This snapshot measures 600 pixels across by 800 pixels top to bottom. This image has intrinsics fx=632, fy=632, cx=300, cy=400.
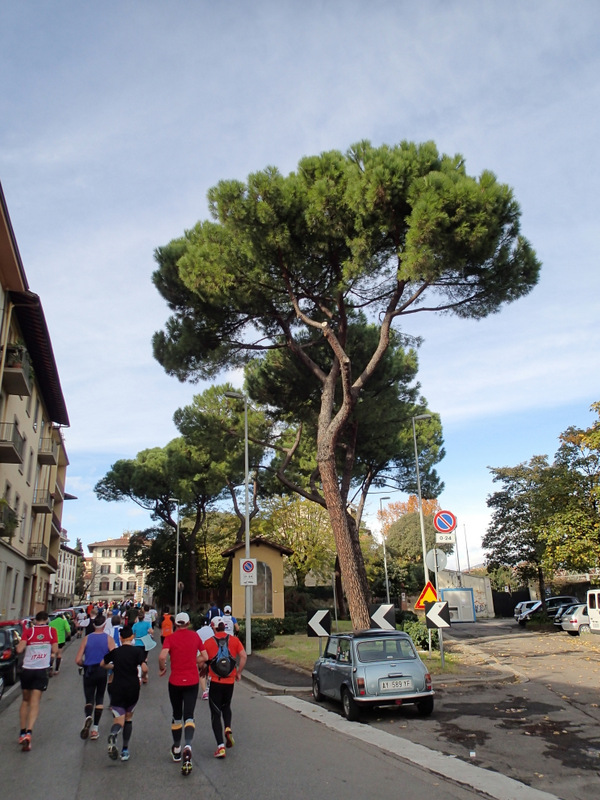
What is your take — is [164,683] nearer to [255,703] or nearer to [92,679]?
[255,703]

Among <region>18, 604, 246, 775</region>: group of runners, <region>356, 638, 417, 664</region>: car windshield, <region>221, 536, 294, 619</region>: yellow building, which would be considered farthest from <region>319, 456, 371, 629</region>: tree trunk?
<region>221, 536, 294, 619</region>: yellow building

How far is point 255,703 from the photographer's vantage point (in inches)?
476

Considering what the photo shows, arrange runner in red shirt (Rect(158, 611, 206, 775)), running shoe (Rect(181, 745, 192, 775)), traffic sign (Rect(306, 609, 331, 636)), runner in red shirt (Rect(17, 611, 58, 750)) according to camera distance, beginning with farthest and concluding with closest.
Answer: traffic sign (Rect(306, 609, 331, 636))
runner in red shirt (Rect(17, 611, 58, 750))
runner in red shirt (Rect(158, 611, 206, 775))
running shoe (Rect(181, 745, 192, 775))

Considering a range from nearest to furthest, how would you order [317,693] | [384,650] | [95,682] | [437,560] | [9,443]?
[95,682] → [384,650] → [317,693] → [437,560] → [9,443]

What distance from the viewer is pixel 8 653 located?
1392 centimetres

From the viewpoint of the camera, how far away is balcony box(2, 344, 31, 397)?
23.0 meters

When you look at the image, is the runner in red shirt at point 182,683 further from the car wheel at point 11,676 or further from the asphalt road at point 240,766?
the car wheel at point 11,676

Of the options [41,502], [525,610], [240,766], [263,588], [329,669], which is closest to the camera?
[240,766]

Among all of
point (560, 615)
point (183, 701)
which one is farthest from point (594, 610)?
point (183, 701)

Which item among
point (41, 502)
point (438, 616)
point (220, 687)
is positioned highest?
point (41, 502)

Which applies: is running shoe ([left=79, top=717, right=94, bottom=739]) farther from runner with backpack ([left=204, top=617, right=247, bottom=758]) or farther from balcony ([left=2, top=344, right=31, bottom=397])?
balcony ([left=2, top=344, right=31, bottom=397])

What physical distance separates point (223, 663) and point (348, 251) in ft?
44.7

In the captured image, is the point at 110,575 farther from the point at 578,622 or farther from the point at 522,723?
the point at 522,723

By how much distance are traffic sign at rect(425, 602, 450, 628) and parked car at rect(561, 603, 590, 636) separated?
18029 millimetres
